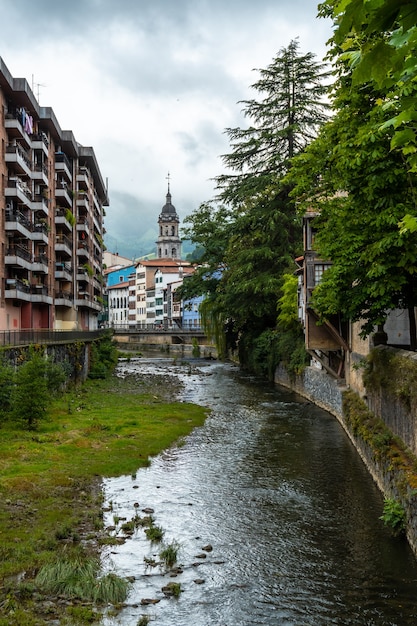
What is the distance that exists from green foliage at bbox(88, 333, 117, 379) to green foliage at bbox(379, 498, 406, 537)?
39504mm

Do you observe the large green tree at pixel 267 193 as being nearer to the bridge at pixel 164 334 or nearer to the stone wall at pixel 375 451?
the stone wall at pixel 375 451

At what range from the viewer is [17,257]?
48.8 metres

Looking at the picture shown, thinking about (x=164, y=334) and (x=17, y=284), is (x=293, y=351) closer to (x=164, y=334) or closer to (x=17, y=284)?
(x=17, y=284)

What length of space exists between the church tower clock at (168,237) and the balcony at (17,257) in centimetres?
12322

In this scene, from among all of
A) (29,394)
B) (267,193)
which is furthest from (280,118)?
(29,394)

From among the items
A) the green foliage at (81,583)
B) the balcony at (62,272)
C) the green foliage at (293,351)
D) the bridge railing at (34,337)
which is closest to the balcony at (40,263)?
the balcony at (62,272)

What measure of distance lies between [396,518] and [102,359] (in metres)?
49.6

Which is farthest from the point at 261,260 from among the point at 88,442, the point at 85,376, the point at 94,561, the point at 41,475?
the point at 94,561

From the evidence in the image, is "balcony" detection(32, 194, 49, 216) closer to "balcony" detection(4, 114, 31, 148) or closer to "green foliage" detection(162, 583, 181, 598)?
"balcony" detection(4, 114, 31, 148)

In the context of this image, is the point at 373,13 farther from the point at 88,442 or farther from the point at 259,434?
the point at 259,434

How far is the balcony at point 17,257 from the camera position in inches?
1902

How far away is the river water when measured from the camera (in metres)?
10.4

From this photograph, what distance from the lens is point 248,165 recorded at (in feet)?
174

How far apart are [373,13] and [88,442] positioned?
2185cm
